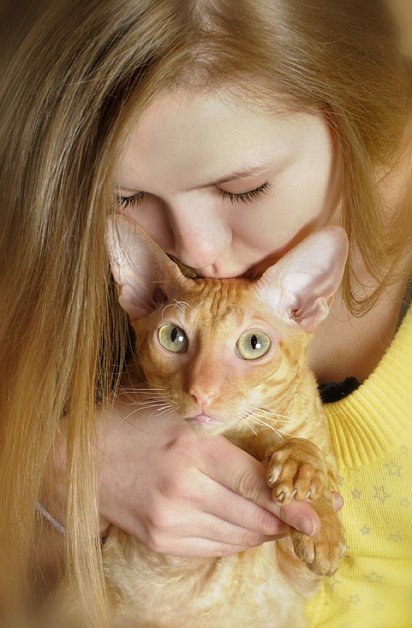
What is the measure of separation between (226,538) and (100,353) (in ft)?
1.30

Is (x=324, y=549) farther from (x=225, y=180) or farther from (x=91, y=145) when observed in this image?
(x=91, y=145)

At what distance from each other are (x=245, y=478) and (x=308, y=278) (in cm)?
33

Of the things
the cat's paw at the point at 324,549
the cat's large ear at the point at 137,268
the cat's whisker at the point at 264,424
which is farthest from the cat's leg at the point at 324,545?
the cat's large ear at the point at 137,268

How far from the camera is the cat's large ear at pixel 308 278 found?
3.75 feet

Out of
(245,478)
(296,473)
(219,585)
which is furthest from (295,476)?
(219,585)

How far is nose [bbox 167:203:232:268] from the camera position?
1177mm

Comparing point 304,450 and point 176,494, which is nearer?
point 304,450

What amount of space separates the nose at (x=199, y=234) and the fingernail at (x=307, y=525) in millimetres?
457

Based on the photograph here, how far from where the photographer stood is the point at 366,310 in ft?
4.67

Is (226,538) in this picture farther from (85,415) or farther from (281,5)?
(281,5)

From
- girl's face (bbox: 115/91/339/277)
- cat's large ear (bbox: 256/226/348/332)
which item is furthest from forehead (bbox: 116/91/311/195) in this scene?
cat's large ear (bbox: 256/226/348/332)

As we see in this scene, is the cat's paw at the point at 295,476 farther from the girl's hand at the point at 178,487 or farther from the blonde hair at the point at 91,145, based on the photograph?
the blonde hair at the point at 91,145

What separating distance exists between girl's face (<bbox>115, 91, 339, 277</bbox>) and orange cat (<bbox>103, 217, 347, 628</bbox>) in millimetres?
69

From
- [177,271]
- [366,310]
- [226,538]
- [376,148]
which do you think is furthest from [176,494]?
[376,148]
